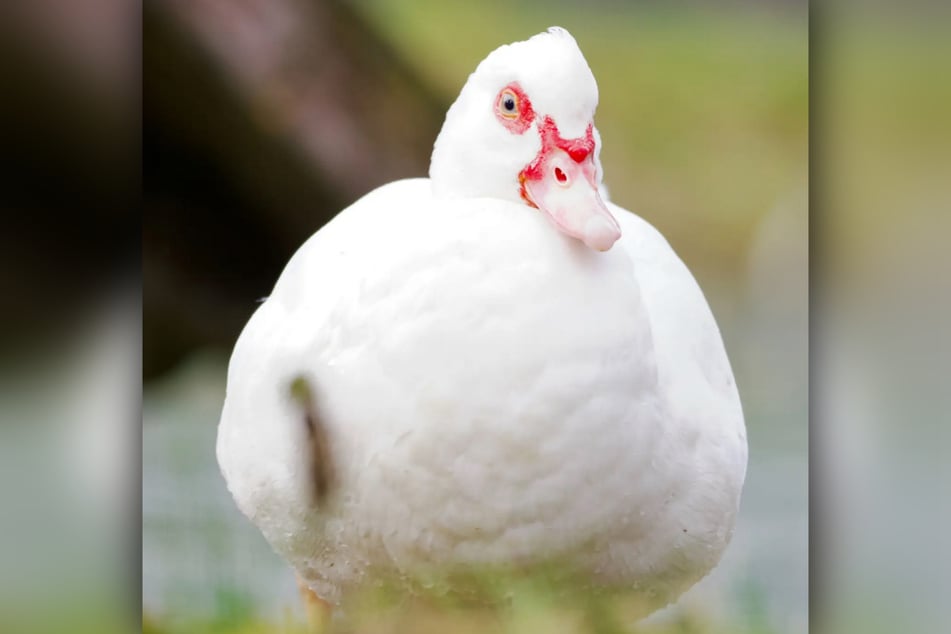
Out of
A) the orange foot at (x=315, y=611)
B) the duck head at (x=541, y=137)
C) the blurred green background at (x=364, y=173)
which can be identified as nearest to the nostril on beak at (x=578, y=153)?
the duck head at (x=541, y=137)

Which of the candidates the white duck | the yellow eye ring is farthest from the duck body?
the yellow eye ring

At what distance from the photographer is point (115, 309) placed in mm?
1691

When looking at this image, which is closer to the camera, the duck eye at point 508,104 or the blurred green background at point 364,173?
the duck eye at point 508,104

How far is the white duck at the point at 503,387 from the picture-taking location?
140cm

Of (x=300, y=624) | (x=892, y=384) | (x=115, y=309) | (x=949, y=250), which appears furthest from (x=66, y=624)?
(x=949, y=250)

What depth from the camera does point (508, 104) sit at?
4.88 feet

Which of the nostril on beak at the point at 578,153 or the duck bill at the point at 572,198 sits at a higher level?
the nostril on beak at the point at 578,153

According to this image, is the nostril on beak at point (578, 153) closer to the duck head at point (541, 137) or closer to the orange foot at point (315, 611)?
the duck head at point (541, 137)

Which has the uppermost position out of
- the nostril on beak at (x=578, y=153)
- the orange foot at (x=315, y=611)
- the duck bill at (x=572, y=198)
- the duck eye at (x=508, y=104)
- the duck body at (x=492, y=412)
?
the duck eye at (x=508, y=104)

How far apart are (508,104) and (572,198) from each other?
149mm

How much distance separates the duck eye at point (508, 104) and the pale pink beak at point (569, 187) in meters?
0.05

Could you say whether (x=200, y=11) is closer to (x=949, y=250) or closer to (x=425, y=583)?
(x=425, y=583)

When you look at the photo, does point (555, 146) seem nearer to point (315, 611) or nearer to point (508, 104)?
point (508, 104)

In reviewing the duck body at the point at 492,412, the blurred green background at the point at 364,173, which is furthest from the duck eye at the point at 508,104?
the blurred green background at the point at 364,173
